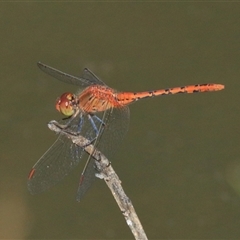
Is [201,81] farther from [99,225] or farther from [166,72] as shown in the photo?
[99,225]

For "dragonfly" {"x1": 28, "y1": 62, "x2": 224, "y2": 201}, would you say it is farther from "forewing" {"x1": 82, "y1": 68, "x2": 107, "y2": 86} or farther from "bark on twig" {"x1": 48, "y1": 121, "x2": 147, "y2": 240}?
"bark on twig" {"x1": 48, "y1": 121, "x2": 147, "y2": 240}

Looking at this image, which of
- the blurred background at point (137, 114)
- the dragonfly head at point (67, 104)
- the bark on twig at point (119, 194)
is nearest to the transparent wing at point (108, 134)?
the dragonfly head at point (67, 104)

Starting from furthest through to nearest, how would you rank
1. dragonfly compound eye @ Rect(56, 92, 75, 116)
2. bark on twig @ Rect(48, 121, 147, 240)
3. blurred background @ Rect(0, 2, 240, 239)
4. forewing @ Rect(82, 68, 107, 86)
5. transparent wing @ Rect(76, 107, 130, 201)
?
blurred background @ Rect(0, 2, 240, 239) < forewing @ Rect(82, 68, 107, 86) < dragonfly compound eye @ Rect(56, 92, 75, 116) < transparent wing @ Rect(76, 107, 130, 201) < bark on twig @ Rect(48, 121, 147, 240)

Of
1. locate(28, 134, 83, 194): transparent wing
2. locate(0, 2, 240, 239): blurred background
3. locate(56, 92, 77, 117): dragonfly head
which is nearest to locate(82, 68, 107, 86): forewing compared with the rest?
locate(56, 92, 77, 117): dragonfly head

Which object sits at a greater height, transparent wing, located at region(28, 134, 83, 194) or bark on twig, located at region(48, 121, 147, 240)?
transparent wing, located at region(28, 134, 83, 194)

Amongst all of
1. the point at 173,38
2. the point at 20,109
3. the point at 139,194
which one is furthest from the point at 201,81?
the point at 20,109

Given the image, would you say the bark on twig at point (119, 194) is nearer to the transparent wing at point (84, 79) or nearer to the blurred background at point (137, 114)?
the transparent wing at point (84, 79)

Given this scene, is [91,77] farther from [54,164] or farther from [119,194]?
[119,194]
